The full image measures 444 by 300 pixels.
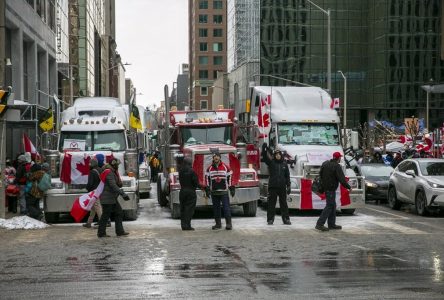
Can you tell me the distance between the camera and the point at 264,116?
79.7ft

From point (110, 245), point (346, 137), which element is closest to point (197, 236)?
point (110, 245)

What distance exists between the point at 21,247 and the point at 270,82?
265 ft

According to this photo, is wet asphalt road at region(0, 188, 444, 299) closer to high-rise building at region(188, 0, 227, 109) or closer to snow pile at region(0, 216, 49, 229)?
snow pile at region(0, 216, 49, 229)

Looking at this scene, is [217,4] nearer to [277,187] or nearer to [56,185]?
[56,185]

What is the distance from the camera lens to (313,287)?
980 cm

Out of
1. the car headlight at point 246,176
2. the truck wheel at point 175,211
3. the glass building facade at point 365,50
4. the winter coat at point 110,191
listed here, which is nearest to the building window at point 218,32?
the glass building facade at point 365,50

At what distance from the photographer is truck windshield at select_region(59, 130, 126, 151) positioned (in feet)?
70.2

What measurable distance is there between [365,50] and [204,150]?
77951 millimetres

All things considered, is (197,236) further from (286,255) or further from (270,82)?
(270,82)

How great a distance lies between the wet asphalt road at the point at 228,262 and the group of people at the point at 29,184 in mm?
1198

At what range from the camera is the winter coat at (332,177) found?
1748cm

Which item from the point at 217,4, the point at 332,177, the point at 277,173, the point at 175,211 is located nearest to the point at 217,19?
the point at 217,4

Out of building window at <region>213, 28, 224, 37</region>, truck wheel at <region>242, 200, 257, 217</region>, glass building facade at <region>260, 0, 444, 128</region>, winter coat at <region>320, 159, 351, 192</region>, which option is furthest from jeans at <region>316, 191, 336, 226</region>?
building window at <region>213, 28, 224, 37</region>

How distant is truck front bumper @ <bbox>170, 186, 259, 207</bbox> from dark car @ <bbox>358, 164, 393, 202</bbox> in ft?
23.7
